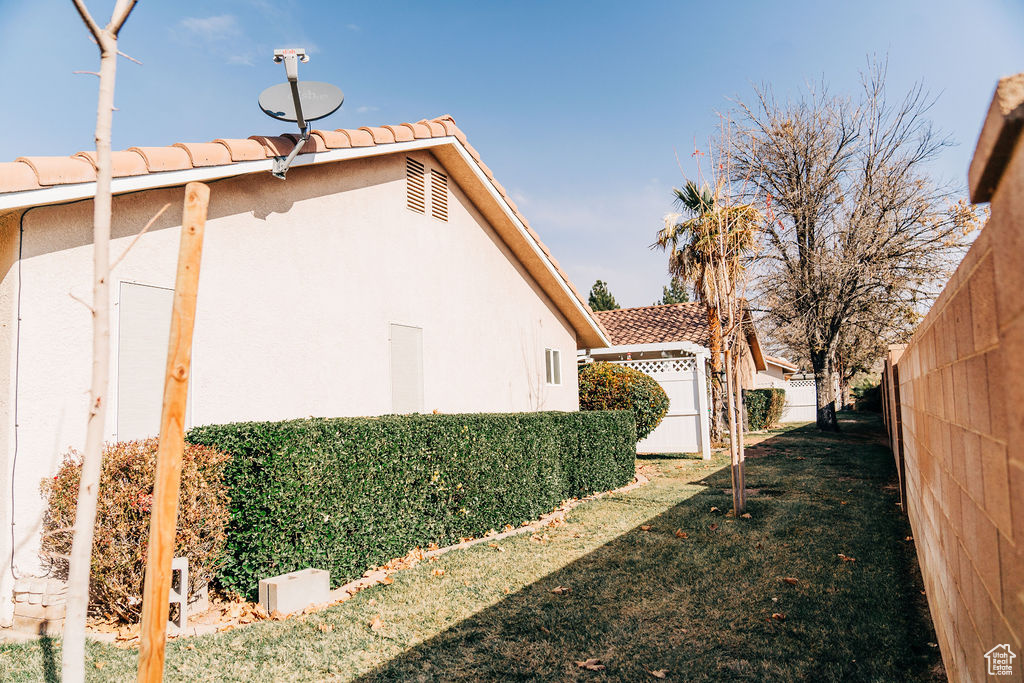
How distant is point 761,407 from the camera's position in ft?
94.0

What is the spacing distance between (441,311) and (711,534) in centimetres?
579

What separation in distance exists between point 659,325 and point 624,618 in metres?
19.9

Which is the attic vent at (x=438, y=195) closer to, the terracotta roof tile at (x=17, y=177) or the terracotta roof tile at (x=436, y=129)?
the terracotta roof tile at (x=436, y=129)

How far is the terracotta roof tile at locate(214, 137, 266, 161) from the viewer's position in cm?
686

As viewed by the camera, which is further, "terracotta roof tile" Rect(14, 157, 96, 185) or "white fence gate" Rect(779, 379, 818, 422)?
"white fence gate" Rect(779, 379, 818, 422)

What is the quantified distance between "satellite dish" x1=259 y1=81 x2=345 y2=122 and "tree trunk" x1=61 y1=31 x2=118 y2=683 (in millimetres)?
4558

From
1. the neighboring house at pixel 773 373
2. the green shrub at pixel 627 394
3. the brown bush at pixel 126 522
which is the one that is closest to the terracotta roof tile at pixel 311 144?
the brown bush at pixel 126 522

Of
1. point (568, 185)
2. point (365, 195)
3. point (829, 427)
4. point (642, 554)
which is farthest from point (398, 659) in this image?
point (829, 427)

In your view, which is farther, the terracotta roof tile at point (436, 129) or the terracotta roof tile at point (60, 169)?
the terracotta roof tile at point (436, 129)

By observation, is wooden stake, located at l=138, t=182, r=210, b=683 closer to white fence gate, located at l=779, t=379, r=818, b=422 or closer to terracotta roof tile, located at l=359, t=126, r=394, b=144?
terracotta roof tile, located at l=359, t=126, r=394, b=144

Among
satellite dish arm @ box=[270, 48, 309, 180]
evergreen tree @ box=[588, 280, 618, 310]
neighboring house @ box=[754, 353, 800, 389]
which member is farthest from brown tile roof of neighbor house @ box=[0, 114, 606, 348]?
evergreen tree @ box=[588, 280, 618, 310]

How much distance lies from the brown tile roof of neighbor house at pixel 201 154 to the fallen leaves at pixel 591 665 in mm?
5729

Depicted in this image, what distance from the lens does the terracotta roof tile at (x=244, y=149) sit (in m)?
6.86

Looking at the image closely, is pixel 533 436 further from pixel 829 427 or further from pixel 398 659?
pixel 829 427
